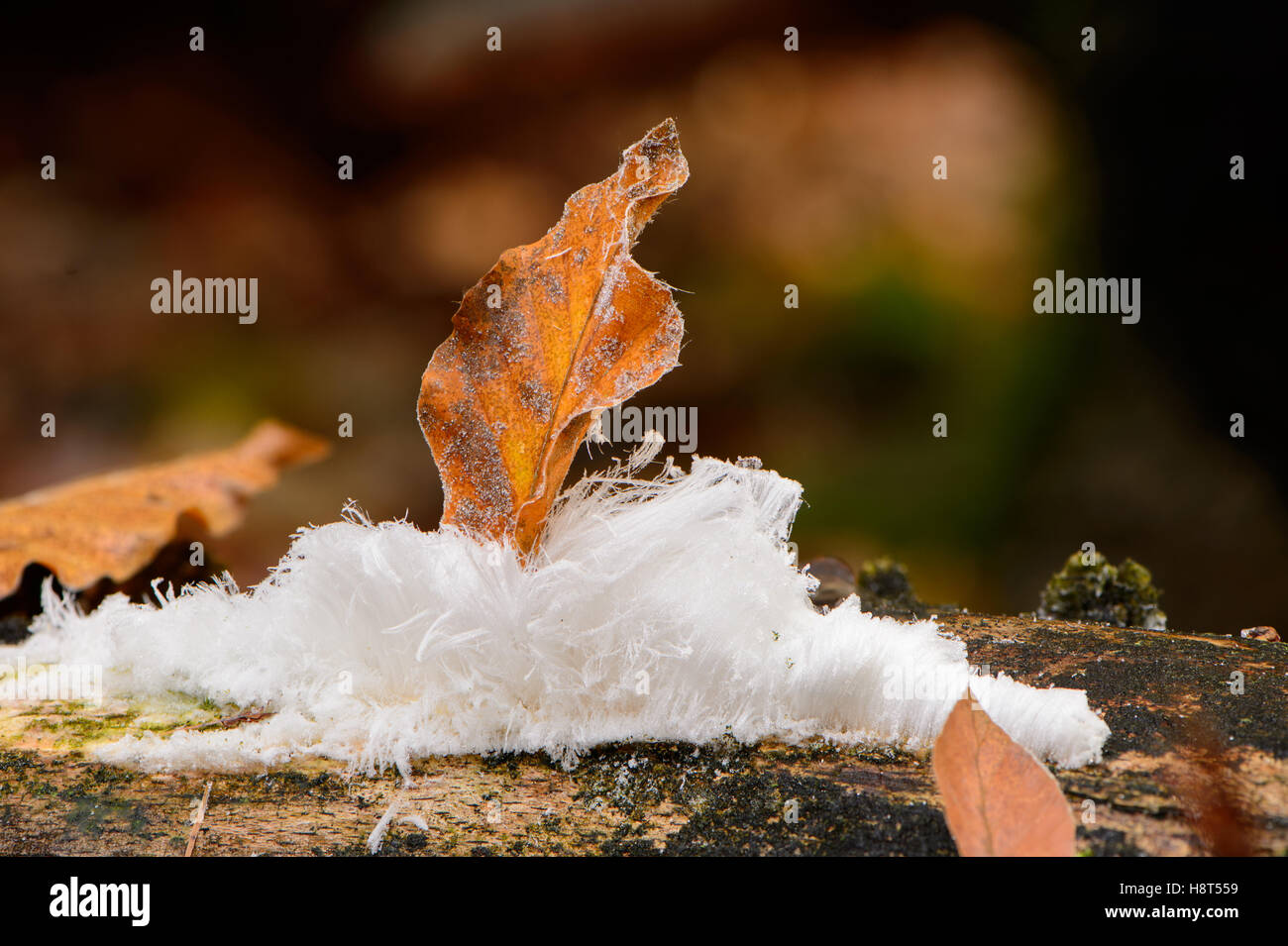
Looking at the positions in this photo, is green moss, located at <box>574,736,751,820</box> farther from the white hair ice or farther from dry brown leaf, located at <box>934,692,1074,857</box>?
dry brown leaf, located at <box>934,692,1074,857</box>

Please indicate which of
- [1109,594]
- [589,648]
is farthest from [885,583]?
[589,648]

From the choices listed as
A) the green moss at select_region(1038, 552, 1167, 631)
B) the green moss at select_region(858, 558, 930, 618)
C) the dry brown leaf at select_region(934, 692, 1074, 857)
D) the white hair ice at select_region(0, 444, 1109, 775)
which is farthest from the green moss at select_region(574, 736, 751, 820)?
the green moss at select_region(1038, 552, 1167, 631)

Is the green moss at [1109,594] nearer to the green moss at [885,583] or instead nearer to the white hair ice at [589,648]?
the green moss at [885,583]

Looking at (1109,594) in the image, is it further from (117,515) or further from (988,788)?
(117,515)

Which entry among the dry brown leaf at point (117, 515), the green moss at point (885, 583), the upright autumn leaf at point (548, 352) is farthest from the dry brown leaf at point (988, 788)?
the dry brown leaf at point (117, 515)

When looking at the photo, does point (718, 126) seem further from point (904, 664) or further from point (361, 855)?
point (361, 855)

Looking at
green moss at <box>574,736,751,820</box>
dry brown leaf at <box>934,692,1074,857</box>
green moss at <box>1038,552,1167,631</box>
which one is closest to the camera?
dry brown leaf at <box>934,692,1074,857</box>
